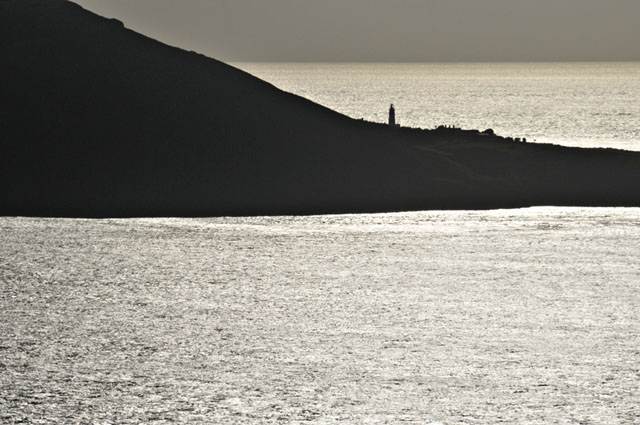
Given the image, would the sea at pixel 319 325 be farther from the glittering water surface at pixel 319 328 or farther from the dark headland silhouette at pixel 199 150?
the dark headland silhouette at pixel 199 150

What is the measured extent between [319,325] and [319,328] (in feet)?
0.62

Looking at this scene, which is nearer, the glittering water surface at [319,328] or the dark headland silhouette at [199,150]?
the glittering water surface at [319,328]

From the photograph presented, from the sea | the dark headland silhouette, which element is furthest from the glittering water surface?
the dark headland silhouette

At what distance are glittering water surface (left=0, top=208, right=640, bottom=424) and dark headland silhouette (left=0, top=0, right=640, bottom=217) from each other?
10134 mm

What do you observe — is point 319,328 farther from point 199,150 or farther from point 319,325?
point 199,150

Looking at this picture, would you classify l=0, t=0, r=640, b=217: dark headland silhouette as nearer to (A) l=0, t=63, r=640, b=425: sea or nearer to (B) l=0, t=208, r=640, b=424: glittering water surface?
(A) l=0, t=63, r=640, b=425: sea

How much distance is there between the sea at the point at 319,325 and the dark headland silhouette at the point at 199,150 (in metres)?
8.64

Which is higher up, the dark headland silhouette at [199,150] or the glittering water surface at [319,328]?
the dark headland silhouette at [199,150]

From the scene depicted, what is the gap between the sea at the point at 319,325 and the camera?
369 inches

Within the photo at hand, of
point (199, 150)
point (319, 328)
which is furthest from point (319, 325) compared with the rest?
point (199, 150)

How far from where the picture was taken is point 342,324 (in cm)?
1313

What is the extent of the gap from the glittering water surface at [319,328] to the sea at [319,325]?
3 centimetres

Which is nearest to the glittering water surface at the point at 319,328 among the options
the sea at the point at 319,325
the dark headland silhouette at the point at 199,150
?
the sea at the point at 319,325

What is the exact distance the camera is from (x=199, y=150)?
3806 centimetres
